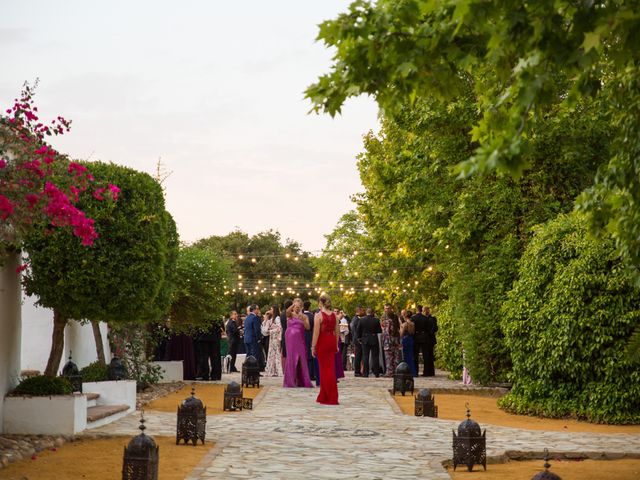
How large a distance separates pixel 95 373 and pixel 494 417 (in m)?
7.05

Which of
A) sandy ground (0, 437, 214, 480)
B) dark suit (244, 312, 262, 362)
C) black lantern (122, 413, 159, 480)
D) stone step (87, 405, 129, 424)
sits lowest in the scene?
sandy ground (0, 437, 214, 480)

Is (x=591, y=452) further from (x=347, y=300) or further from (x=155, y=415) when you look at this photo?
(x=347, y=300)

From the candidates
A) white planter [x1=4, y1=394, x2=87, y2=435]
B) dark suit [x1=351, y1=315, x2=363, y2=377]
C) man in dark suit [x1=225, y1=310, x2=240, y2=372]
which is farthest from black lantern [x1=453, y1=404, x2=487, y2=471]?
man in dark suit [x1=225, y1=310, x2=240, y2=372]

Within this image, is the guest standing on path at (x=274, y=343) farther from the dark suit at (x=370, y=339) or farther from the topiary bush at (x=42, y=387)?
the topiary bush at (x=42, y=387)

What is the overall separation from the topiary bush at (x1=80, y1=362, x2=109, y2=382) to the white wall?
332 cm

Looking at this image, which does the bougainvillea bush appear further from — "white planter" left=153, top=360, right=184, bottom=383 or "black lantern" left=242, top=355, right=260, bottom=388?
"white planter" left=153, top=360, right=184, bottom=383

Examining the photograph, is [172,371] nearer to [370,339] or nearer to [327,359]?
[370,339]

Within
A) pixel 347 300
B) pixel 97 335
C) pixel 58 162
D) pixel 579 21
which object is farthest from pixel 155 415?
pixel 347 300

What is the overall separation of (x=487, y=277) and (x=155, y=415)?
8459 millimetres

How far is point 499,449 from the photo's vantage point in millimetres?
12047

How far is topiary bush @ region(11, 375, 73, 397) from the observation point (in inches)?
511

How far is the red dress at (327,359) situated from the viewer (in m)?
18.7

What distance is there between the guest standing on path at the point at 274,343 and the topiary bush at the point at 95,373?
10.6 meters

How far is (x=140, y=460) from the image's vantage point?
8.91 meters
